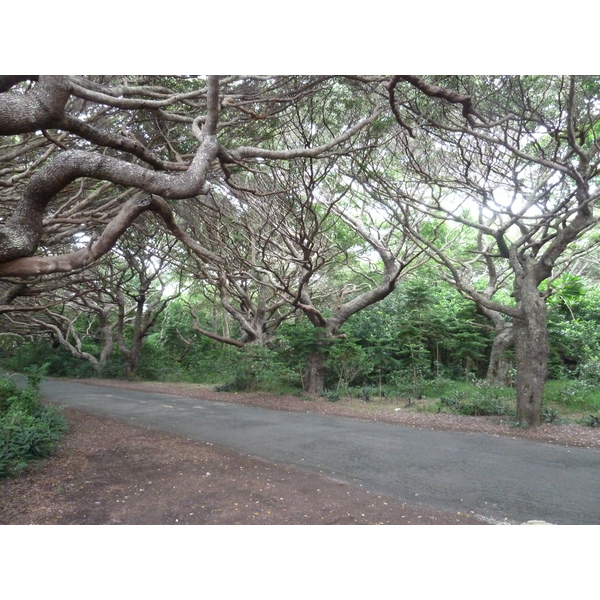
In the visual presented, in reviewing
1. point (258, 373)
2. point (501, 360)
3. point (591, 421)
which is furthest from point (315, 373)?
point (591, 421)

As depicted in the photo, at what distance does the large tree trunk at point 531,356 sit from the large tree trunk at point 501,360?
3421mm

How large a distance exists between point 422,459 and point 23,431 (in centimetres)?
398

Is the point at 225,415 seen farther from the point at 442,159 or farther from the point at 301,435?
the point at 442,159

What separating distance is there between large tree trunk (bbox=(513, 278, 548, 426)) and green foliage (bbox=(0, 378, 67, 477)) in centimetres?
593

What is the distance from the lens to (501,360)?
9.80 meters

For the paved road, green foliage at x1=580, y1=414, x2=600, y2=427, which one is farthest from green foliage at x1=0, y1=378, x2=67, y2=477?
green foliage at x1=580, y1=414, x2=600, y2=427

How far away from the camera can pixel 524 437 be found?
5555 mm

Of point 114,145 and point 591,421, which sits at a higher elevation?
point 114,145

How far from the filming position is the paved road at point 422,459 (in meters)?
3.29

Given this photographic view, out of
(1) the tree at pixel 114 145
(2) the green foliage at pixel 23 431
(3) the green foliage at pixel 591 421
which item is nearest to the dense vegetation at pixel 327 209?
(1) the tree at pixel 114 145

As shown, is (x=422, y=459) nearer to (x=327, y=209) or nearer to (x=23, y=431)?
(x=23, y=431)

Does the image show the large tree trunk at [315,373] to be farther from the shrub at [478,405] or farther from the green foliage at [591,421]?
the green foliage at [591,421]

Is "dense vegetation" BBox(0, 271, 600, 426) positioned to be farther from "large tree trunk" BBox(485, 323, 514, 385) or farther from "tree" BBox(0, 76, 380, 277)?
"tree" BBox(0, 76, 380, 277)

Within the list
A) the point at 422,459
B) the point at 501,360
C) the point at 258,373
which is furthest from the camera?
the point at 501,360
